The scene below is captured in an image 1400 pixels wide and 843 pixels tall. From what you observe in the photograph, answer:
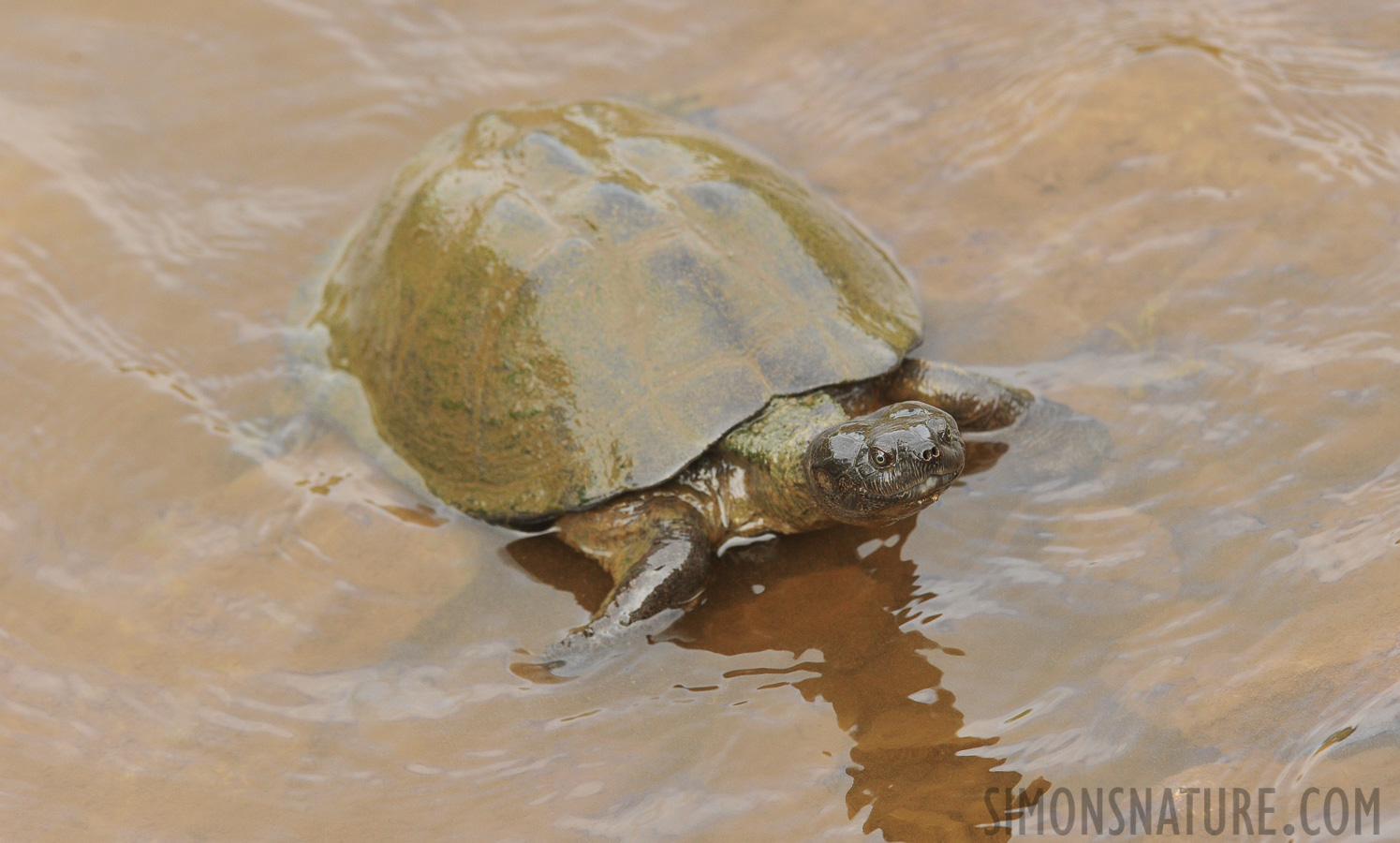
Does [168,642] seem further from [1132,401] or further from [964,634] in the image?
[1132,401]

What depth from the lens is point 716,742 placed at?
3.49 m

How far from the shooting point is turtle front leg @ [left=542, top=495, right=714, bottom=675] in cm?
385

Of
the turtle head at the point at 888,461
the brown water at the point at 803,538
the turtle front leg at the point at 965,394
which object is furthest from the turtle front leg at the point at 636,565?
the turtle front leg at the point at 965,394

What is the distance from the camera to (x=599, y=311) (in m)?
4.15

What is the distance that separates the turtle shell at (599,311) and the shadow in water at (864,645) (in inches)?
19.8

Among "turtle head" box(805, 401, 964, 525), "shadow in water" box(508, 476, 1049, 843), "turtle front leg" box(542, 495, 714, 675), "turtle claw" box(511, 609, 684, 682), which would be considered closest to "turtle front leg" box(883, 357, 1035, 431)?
"shadow in water" box(508, 476, 1049, 843)

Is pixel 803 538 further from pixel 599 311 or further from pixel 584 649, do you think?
pixel 599 311

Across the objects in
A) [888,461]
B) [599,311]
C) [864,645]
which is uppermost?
[599,311]

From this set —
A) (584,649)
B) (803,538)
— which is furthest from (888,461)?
(584,649)

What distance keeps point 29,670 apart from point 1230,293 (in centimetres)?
487

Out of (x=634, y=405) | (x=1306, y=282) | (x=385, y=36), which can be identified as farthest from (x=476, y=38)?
(x=1306, y=282)

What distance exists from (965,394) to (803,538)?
2.78ft

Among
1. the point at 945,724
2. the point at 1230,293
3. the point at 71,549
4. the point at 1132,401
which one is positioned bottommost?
the point at 945,724

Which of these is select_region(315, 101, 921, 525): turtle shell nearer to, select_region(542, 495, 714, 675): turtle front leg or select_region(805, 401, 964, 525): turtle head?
select_region(542, 495, 714, 675): turtle front leg
